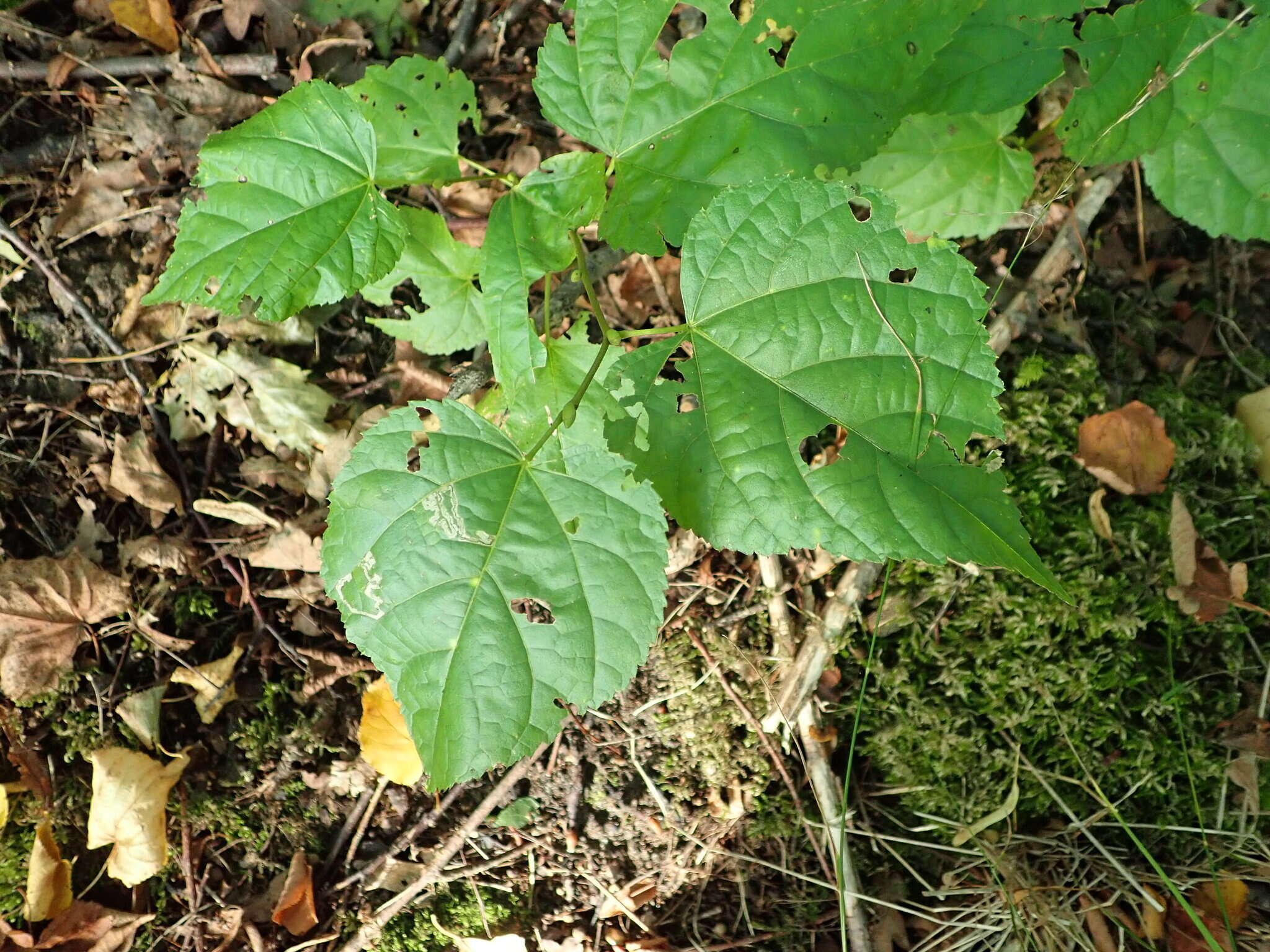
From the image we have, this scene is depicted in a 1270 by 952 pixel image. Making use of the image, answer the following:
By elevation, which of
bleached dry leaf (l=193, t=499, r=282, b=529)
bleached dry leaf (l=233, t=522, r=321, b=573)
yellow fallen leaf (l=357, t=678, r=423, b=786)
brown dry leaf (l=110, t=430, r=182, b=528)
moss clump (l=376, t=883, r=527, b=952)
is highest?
brown dry leaf (l=110, t=430, r=182, b=528)

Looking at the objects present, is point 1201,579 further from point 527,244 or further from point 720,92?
point 527,244

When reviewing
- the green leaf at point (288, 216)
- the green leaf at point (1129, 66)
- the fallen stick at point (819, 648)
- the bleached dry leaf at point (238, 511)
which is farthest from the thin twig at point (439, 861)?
the green leaf at point (1129, 66)

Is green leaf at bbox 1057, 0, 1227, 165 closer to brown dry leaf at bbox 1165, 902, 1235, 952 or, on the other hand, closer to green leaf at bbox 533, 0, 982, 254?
green leaf at bbox 533, 0, 982, 254

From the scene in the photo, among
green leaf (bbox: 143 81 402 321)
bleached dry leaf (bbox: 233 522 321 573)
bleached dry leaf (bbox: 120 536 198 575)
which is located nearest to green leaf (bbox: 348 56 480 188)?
green leaf (bbox: 143 81 402 321)

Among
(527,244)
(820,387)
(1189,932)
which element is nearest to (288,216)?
(527,244)

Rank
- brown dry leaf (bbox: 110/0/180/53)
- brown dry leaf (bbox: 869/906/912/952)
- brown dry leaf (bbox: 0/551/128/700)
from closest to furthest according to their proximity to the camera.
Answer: brown dry leaf (bbox: 869/906/912/952)
brown dry leaf (bbox: 0/551/128/700)
brown dry leaf (bbox: 110/0/180/53)

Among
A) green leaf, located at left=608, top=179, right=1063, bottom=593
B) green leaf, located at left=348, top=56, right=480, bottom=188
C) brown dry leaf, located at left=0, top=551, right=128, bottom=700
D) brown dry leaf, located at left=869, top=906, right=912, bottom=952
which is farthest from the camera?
brown dry leaf, located at left=0, top=551, right=128, bottom=700

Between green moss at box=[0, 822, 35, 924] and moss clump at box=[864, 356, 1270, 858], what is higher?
moss clump at box=[864, 356, 1270, 858]
